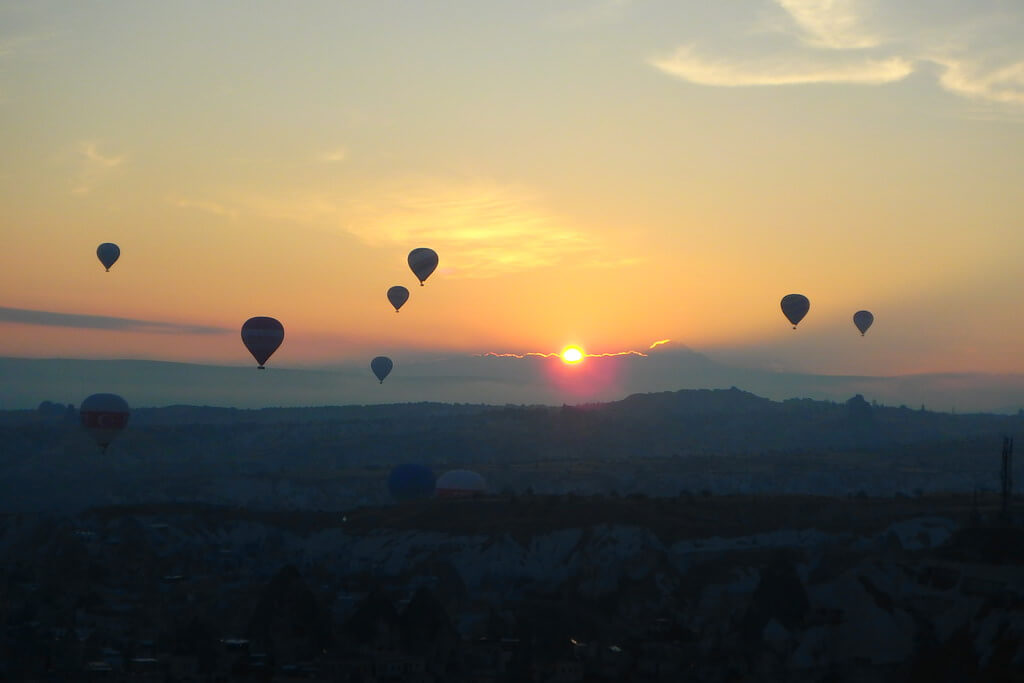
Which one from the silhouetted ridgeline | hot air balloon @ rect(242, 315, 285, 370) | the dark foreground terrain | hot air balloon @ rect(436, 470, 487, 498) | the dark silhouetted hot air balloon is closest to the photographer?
the dark foreground terrain

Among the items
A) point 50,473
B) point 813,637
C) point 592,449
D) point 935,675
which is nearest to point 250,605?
point 813,637

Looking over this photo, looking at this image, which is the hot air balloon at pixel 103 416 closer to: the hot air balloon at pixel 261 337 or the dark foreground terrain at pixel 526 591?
the dark foreground terrain at pixel 526 591

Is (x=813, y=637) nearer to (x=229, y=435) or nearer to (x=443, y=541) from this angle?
(x=443, y=541)

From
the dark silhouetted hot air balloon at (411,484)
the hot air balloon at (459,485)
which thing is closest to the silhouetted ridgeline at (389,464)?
the hot air balloon at (459,485)

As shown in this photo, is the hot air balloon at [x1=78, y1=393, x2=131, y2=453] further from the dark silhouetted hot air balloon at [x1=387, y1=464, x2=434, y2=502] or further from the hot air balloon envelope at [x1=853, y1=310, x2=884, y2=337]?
the hot air balloon envelope at [x1=853, y1=310, x2=884, y2=337]

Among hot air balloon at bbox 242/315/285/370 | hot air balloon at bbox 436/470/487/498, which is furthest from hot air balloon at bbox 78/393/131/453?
→ hot air balloon at bbox 436/470/487/498
